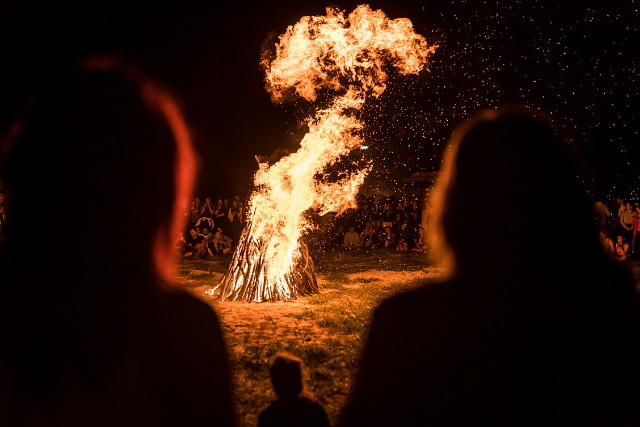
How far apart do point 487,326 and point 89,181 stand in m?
1.14

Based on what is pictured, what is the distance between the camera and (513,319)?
4.23 feet

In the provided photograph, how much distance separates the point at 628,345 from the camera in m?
1.32

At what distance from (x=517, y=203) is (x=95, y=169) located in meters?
1.16

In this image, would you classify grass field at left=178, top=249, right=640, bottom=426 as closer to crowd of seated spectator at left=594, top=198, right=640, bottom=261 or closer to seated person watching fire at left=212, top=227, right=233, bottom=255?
seated person watching fire at left=212, top=227, right=233, bottom=255

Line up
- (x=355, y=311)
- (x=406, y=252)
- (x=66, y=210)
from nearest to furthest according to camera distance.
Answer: (x=66, y=210), (x=355, y=311), (x=406, y=252)

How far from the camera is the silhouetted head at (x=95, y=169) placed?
1258mm

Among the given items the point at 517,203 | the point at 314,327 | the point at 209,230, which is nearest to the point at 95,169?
the point at 517,203

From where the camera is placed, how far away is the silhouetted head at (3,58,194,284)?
126 cm

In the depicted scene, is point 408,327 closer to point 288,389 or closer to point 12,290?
point 288,389

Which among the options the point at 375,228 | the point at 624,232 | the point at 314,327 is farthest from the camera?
the point at 375,228

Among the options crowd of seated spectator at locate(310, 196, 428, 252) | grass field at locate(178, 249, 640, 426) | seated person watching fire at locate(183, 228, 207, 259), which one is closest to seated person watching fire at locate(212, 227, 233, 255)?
seated person watching fire at locate(183, 228, 207, 259)

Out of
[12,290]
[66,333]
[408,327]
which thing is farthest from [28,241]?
[408,327]

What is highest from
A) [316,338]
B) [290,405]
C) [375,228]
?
[375,228]

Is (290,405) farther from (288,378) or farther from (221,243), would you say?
(221,243)
